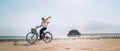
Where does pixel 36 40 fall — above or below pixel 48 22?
below

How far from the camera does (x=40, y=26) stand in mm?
18812

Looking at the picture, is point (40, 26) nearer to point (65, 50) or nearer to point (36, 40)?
point (36, 40)

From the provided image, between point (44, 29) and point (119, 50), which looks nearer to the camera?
point (119, 50)

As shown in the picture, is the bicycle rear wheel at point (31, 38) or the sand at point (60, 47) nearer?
the sand at point (60, 47)

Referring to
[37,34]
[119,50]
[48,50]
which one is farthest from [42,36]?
[119,50]

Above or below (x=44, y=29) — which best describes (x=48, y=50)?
below

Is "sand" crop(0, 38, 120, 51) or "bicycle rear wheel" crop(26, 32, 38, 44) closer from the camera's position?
"sand" crop(0, 38, 120, 51)

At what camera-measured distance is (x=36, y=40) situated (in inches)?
755

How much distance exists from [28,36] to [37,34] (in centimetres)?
83

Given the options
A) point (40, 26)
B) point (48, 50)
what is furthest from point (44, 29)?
point (48, 50)

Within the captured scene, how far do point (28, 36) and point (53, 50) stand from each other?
25.6 ft

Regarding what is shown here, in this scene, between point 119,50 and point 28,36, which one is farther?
point 28,36

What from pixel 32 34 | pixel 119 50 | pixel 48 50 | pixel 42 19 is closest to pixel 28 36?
pixel 32 34

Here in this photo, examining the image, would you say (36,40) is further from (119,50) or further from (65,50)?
(119,50)
